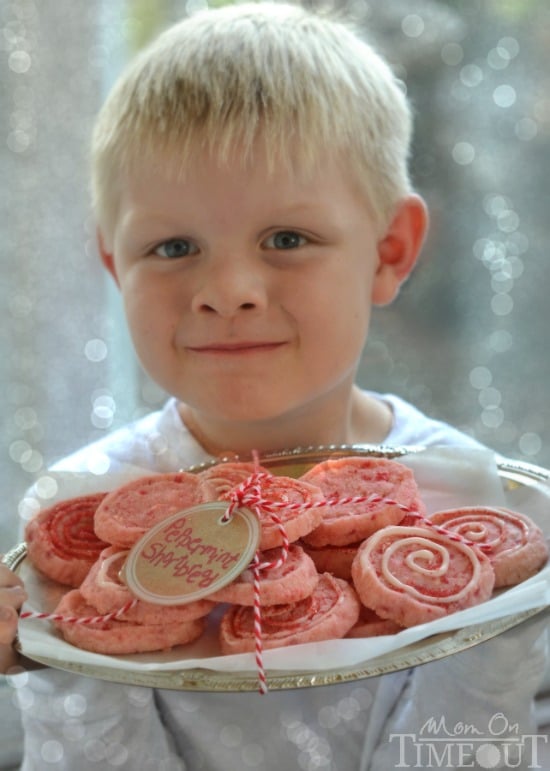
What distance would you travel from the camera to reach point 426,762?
70 cm

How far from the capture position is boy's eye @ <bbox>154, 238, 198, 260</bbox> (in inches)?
32.8

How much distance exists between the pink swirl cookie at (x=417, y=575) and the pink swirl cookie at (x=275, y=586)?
4cm

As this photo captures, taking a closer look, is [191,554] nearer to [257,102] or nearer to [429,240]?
[257,102]

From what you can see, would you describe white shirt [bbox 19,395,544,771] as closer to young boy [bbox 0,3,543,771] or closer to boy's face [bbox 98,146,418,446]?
young boy [bbox 0,3,543,771]

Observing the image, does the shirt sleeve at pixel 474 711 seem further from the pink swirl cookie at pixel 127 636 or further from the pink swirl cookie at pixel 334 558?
the pink swirl cookie at pixel 127 636

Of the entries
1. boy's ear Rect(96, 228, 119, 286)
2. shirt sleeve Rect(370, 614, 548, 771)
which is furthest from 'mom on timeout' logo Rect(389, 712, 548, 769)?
boy's ear Rect(96, 228, 119, 286)

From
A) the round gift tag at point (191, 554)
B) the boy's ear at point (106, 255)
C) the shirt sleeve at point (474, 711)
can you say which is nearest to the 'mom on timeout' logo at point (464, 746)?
the shirt sleeve at point (474, 711)

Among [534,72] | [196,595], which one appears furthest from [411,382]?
[196,595]

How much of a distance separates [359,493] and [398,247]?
37 cm

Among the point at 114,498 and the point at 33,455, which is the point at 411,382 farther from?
the point at 114,498

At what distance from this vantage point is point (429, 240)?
1.33m

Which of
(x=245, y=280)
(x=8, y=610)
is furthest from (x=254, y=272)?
(x=8, y=610)

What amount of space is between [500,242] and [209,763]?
38.3 inches

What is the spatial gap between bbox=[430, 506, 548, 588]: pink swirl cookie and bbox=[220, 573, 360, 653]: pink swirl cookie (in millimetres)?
116
